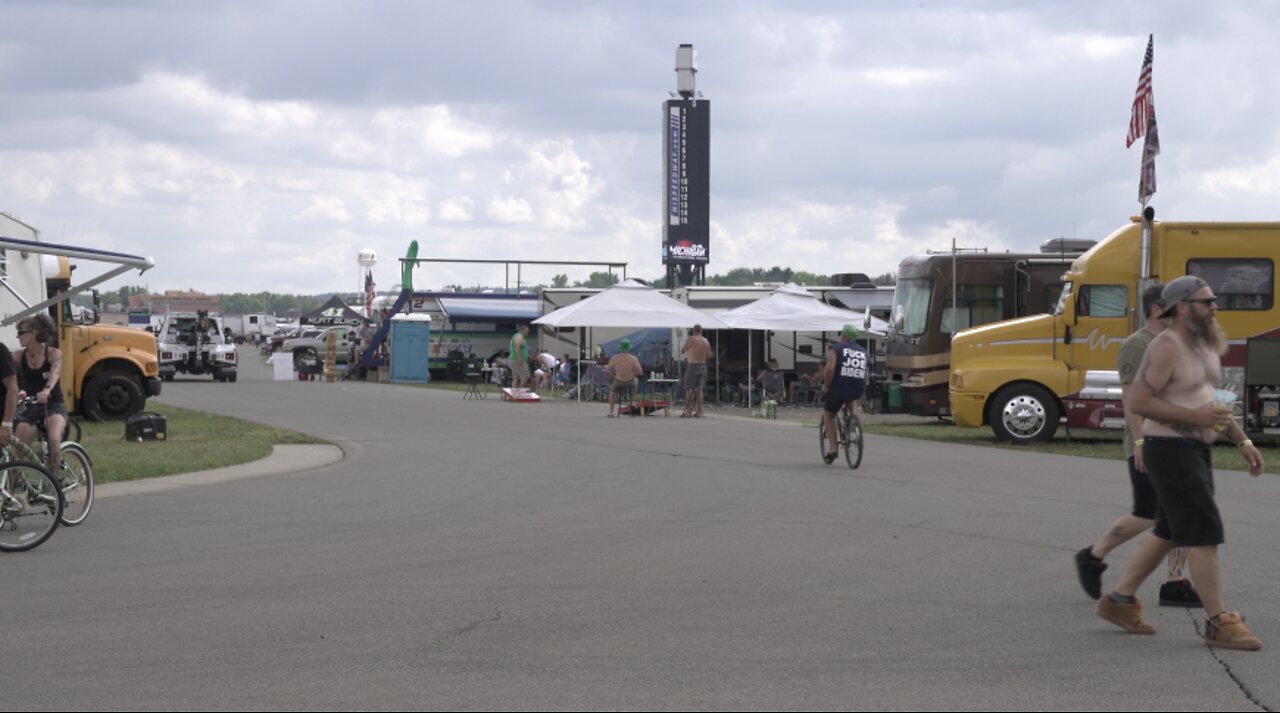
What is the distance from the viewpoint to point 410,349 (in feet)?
153

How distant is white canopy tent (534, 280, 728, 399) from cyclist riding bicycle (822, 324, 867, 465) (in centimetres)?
1466

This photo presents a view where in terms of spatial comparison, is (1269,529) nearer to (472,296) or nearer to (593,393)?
(593,393)

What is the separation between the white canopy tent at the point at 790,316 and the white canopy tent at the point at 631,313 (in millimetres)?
574

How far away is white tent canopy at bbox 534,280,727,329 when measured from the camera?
3312 cm

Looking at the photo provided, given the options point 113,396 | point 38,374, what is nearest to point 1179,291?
point 38,374

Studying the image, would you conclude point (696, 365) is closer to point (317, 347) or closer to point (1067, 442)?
point (1067, 442)

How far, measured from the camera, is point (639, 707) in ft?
20.5

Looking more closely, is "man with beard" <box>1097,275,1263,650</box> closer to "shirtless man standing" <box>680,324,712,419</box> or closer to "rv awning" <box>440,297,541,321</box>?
"shirtless man standing" <box>680,324,712,419</box>

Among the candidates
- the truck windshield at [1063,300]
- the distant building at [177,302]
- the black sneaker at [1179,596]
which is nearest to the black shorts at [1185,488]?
the black sneaker at [1179,596]

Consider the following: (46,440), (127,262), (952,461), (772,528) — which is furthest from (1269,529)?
(127,262)

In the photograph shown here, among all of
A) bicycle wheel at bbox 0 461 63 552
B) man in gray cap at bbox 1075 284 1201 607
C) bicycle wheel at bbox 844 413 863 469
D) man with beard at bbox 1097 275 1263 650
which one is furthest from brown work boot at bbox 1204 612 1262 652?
bicycle wheel at bbox 844 413 863 469

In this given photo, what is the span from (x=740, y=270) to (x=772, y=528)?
4438 inches

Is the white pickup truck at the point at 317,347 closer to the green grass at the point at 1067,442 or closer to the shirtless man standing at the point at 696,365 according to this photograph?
the shirtless man standing at the point at 696,365

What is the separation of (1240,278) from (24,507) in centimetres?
1750
